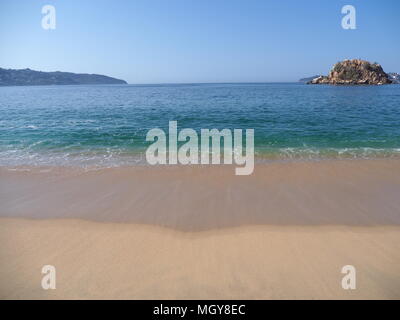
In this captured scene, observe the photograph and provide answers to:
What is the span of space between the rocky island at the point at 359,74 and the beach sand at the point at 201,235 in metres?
116

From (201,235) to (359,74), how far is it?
125 meters

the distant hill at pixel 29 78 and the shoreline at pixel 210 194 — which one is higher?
the distant hill at pixel 29 78

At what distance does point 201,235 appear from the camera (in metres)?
4.88

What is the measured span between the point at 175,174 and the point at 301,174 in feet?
14.1

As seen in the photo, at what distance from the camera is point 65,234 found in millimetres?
4922

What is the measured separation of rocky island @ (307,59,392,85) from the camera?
10100 cm

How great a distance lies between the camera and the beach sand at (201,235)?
3.69m

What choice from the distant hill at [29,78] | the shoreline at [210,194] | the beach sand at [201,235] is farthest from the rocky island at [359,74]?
the distant hill at [29,78]

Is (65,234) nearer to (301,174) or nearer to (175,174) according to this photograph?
(175,174)

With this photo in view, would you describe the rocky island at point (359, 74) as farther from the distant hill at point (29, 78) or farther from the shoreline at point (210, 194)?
the distant hill at point (29, 78)

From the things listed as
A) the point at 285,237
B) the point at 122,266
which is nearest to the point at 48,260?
the point at 122,266

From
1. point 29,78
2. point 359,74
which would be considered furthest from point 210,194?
point 29,78

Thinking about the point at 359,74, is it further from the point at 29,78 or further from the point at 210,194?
the point at 29,78

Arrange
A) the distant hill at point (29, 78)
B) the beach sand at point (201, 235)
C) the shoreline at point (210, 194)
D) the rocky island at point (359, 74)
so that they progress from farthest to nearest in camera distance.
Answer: the distant hill at point (29, 78) → the rocky island at point (359, 74) → the shoreline at point (210, 194) → the beach sand at point (201, 235)
